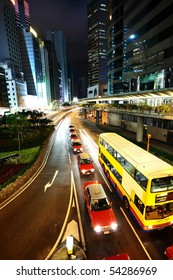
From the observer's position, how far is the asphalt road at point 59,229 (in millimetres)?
9336

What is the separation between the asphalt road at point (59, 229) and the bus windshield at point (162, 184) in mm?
3584

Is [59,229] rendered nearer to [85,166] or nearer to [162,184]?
[162,184]

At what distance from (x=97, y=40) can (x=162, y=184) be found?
7922 inches

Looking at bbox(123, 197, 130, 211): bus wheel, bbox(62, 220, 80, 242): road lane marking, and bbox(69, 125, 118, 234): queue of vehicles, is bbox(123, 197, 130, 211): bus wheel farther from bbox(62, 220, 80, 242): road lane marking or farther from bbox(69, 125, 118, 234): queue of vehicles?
bbox(62, 220, 80, 242): road lane marking

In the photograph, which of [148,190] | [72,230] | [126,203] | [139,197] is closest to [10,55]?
[126,203]

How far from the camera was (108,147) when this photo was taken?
1769cm

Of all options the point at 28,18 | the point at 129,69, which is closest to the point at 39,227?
the point at 129,69

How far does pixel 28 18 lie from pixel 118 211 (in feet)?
840

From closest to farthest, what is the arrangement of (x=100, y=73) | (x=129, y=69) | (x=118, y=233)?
(x=118, y=233), (x=129, y=69), (x=100, y=73)

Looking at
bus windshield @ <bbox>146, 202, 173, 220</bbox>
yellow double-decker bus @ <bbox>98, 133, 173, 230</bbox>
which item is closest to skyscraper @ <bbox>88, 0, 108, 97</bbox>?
yellow double-decker bus @ <bbox>98, 133, 173, 230</bbox>

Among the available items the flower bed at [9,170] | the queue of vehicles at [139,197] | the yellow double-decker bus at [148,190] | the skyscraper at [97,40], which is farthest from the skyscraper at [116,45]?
the skyscraper at [97,40]

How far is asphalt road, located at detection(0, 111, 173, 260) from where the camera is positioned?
9.34m

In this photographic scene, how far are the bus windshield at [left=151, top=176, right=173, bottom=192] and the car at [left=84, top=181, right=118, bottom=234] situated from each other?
139 inches
